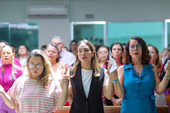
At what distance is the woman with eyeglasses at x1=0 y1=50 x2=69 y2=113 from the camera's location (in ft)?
7.32

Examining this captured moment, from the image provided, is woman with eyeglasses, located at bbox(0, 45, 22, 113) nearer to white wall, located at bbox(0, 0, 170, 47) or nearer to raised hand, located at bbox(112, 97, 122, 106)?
raised hand, located at bbox(112, 97, 122, 106)

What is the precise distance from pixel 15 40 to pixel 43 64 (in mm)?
6391

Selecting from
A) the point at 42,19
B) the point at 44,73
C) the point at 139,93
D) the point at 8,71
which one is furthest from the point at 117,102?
the point at 42,19

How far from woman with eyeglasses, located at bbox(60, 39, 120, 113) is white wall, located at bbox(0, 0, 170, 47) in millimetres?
5529

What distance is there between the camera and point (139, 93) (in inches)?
92.5

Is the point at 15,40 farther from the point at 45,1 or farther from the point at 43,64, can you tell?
the point at 43,64

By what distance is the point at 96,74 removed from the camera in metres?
2.43

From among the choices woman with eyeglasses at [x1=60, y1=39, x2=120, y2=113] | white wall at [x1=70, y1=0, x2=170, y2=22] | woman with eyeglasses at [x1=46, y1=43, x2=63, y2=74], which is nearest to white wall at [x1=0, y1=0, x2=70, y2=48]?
white wall at [x1=70, y1=0, x2=170, y2=22]

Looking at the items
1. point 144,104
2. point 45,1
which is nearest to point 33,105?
point 144,104

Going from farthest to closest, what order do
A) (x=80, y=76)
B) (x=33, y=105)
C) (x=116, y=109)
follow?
(x=116, y=109) < (x=80, y=76) < (x=33, y=105)

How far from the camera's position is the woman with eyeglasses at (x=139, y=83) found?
234 centimetres

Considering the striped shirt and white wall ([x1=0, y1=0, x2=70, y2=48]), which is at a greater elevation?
white wall ([x1=0, y1=0, x2=70, y2=48])

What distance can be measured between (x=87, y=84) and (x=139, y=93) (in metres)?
0.57

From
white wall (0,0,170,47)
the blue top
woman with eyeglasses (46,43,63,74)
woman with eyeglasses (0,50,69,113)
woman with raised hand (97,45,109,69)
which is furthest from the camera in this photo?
white wall (0,0,170,47)
